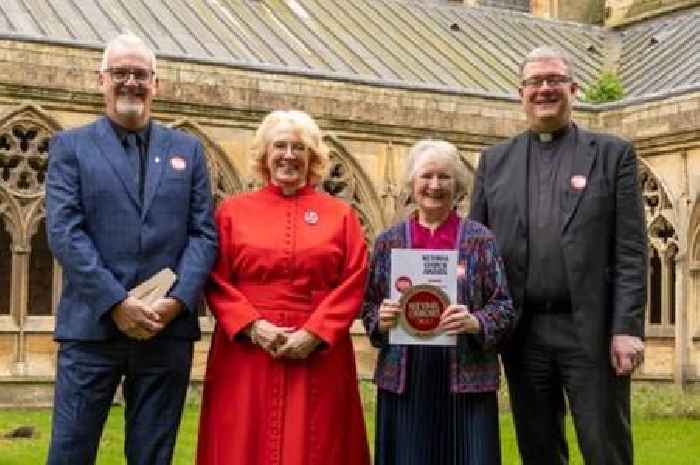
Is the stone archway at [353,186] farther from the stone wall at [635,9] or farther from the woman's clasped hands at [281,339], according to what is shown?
the woman's clasped hands at [281,339]

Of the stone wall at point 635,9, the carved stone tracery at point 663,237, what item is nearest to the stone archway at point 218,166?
the carved stone tracery at point 663,237

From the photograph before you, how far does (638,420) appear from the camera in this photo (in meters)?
13.0

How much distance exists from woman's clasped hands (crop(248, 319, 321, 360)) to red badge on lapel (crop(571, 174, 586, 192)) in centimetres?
123

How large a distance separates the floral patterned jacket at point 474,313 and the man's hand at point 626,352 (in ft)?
1.38

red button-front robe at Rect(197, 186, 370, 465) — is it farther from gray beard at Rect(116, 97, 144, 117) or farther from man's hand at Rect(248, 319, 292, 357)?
Answer: gray beard at Rect(116, 97, 144, 117)

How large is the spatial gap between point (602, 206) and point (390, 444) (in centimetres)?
130

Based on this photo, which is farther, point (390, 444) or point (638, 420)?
point (638, 420)

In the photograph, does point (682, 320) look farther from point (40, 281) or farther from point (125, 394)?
point (125, 394)

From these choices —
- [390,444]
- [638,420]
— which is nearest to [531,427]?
[390,444]

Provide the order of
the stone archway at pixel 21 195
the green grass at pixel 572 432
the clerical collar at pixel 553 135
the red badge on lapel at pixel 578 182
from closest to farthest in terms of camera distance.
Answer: the red badge on lapel at pixel 578 182 → the clerical collar at pixel 553 135 → the green grass at pixel 572 432 → the stone archway at pixel 21 195

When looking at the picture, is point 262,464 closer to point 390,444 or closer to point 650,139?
point 390,444

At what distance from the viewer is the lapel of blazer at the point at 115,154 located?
5.20 meters

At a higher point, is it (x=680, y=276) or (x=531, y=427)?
(x=680, y=276)

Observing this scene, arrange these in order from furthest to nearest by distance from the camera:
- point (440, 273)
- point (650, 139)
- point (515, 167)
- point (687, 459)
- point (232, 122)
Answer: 1. point (650, 139)
2. point (232, 122)
3. point (687, 459)
4. point (515, 167)
5. point (440, 273)
